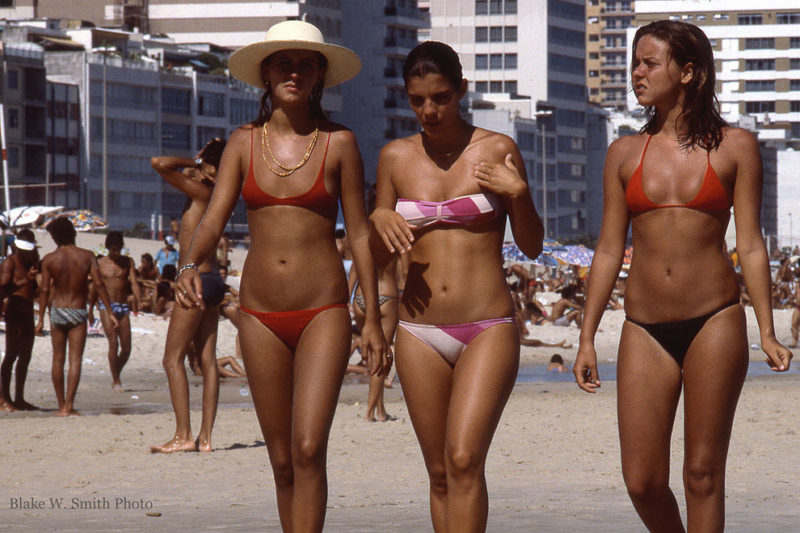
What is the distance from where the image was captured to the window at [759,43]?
509 ft

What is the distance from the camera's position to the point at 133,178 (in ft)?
304

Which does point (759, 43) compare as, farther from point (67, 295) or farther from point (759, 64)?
point (67, 295)

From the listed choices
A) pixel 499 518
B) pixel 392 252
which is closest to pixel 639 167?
pixel 392 252

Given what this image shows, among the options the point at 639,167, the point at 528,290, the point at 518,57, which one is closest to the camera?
the point at 639,167

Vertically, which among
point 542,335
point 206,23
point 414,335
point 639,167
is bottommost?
point 542,335

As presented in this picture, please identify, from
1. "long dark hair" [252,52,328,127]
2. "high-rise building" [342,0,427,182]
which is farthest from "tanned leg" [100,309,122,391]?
"high-rise building" [342,0,427,182]

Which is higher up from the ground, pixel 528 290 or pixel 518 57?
pixel 518 57

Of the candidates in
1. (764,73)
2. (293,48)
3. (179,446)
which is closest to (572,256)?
(179,446)

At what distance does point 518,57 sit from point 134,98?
53613 millimetres

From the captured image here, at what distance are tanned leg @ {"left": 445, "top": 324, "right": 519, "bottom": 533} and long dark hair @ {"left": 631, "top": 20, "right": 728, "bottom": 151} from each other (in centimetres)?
100

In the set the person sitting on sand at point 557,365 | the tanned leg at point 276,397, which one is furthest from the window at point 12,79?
the tanned leg at point 276,397

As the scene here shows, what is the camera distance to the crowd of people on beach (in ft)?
18.5

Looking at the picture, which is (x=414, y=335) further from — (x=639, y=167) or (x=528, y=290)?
(x=528, y=290)

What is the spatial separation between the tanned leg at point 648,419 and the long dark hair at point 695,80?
0.73 m
